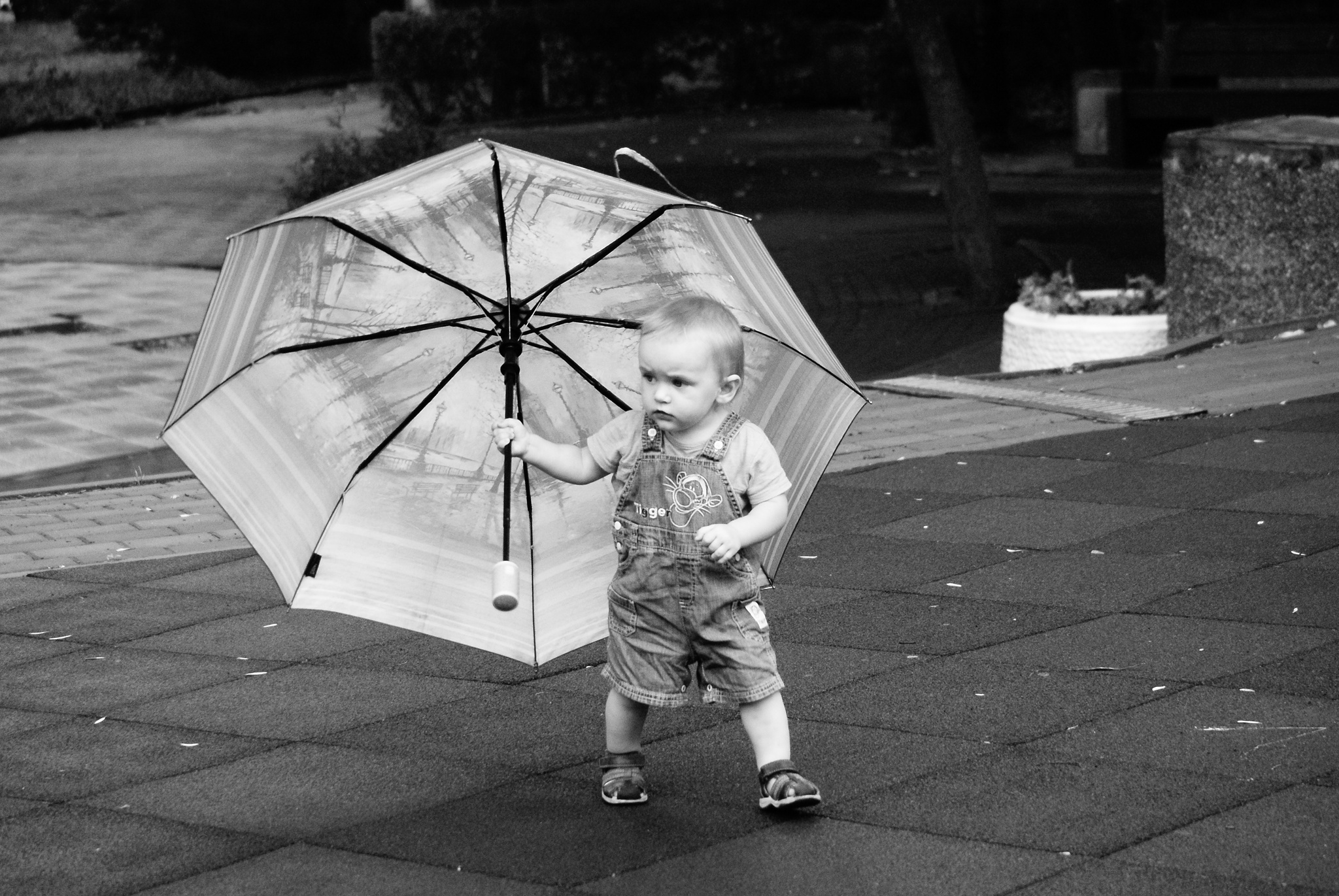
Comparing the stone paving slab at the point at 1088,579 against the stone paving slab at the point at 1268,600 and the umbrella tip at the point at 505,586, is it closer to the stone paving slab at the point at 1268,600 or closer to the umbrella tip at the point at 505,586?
the stone paving slab at the point at 1268,600

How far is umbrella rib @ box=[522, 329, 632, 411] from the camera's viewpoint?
3.77 m

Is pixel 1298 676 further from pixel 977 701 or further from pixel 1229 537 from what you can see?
pixel 1229 537

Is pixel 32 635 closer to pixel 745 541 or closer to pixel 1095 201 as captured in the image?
pixel 745 541

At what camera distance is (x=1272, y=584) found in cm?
510

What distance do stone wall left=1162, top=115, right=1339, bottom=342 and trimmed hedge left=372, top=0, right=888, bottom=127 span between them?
15413mm

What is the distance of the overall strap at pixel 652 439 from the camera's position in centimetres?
360

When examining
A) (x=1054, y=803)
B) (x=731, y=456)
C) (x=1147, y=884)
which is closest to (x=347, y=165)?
(x=731, y=456)

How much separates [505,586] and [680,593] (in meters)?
0.37

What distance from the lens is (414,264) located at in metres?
3.60

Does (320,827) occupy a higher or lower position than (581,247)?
lower

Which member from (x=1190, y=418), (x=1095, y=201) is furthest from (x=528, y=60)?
(x=1190, y=418)

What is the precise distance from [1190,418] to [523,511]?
14.6 ft

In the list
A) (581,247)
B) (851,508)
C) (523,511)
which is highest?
(581,247)

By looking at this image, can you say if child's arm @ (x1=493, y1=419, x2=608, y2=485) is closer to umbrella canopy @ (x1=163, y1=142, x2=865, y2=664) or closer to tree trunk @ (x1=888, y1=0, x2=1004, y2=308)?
umbrella canopy @ (x1=163, y1=142, x2=865, y2=664)
